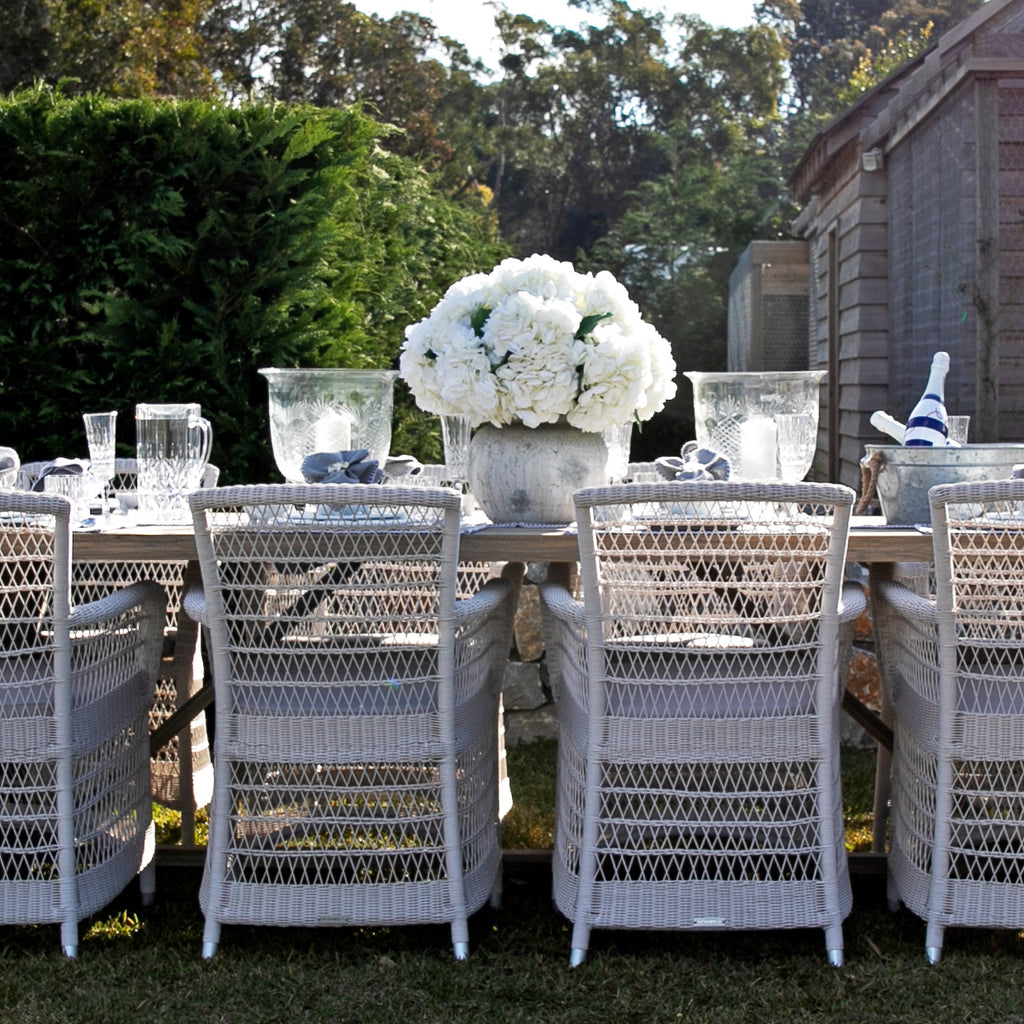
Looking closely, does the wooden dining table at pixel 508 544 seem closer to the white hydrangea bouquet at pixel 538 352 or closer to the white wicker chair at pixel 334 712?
the white wicker chair at pixel 334 712

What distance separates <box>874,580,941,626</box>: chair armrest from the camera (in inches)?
95.9

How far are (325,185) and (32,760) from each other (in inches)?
110

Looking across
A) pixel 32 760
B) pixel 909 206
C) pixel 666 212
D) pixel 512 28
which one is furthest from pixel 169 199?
pixel 512 28

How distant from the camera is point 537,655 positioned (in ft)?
14.4

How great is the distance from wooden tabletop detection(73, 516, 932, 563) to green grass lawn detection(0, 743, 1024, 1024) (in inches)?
29.4

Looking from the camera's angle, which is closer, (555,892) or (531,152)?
(555,892)

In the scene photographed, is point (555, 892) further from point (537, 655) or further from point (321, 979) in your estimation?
point (537, 655)

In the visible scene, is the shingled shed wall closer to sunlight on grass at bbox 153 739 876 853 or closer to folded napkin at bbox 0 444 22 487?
sunlight on grass at bbox 153 739 876 853

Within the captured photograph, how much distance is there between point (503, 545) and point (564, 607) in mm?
186

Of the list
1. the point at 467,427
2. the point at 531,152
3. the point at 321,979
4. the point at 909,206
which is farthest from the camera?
the point at 531,152

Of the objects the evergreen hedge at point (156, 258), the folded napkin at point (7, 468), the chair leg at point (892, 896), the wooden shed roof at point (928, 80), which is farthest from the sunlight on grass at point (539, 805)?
the wooden shed roof at point (928, 80)

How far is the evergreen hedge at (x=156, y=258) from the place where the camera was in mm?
4562

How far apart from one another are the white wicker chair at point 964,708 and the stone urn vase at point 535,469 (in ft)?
2.33

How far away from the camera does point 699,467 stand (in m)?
2.87
